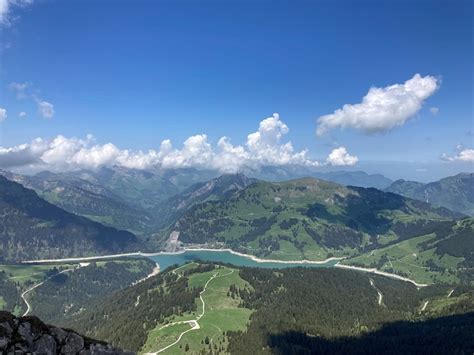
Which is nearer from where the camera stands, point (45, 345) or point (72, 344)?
point (45, 345)

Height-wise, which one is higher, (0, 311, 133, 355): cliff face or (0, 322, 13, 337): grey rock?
(0, 322, 13, 337): grey rock

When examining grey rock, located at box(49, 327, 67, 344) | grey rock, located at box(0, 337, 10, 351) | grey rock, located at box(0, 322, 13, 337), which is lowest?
grey rock, located at box(49, 327, 67, 344)

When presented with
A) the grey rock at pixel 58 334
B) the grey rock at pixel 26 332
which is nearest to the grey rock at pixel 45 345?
the grey rock at pixel 58 334

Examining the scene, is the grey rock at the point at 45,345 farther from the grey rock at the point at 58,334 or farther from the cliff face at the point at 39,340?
the grey rock at the point at 58,334

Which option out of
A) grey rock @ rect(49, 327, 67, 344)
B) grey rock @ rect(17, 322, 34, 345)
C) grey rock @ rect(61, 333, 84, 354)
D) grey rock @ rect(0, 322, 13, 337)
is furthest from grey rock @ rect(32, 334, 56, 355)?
grey rock @ rect(0, 322, 13, 337)

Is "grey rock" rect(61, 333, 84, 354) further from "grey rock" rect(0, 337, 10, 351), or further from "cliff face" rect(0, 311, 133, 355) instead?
"grey rock" rect(0, 337, 10, 351)

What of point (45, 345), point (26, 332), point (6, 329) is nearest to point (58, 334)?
point (45, 345)

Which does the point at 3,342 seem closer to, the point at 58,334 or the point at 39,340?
the point at 39,340

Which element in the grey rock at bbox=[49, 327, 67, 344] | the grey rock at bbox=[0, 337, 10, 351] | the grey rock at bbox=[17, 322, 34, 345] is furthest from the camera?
the grey rock at bbox=[49, 327, 67, 344]

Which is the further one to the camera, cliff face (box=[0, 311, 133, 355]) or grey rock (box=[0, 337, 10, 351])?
cliff face (box=[0, 311, 133, 355])
